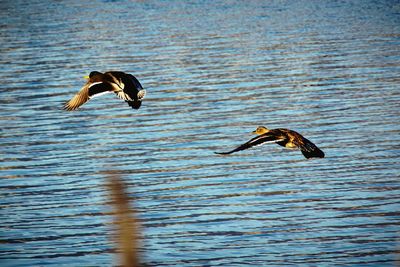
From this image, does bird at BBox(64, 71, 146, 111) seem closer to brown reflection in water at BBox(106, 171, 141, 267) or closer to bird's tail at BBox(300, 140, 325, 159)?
bird's tail at BBox(300, 140, 325, 159)

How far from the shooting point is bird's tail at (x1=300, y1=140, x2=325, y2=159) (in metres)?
10.7

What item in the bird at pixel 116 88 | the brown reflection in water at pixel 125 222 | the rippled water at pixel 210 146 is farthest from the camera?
the rippled water at pixel 210 146

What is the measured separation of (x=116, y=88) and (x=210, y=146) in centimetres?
795

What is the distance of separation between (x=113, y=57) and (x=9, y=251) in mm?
21810

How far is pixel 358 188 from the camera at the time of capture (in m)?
15.2

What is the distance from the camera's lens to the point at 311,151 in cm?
1092

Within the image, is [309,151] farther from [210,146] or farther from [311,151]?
[210,146]

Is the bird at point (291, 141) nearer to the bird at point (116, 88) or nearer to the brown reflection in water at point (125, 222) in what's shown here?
the bird at point (116, 88)

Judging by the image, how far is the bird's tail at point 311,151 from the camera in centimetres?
1069

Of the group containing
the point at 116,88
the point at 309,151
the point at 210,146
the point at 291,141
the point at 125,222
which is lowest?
the point at 210,146

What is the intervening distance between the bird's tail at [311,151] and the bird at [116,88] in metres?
2.19

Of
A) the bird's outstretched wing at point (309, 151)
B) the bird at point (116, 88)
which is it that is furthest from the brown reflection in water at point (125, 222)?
the bird's outstretched wing at point (309, 151)

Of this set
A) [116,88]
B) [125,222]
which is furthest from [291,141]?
[125,222]

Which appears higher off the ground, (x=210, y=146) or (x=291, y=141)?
(x=291, y=141)
